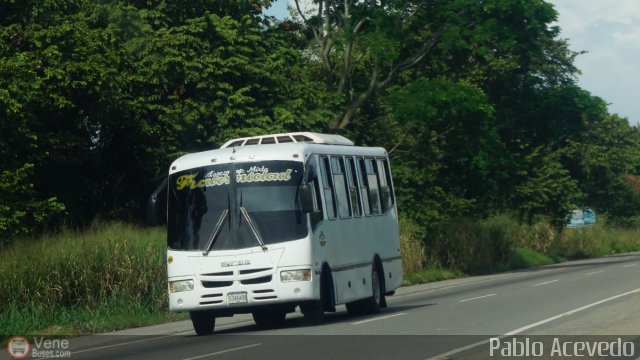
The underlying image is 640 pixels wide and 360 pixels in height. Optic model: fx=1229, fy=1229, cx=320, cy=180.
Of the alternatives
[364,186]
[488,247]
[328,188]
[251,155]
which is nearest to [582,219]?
[488,247]

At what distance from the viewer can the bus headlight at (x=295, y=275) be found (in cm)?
2002

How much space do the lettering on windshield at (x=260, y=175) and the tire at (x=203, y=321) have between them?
2343 millimetres

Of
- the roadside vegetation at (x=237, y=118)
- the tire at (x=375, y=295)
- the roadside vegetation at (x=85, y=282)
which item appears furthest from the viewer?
the roadside vegetation at (x=237, y=118)

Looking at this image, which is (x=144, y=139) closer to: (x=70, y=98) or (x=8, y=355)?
(x=70, y=98)

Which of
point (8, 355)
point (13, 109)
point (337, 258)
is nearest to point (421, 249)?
point (13, 109)

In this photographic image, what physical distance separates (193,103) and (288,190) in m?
16.5

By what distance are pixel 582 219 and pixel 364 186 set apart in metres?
48.8

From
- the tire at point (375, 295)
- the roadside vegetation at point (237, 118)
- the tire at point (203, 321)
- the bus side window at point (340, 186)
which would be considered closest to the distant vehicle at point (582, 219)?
the roadside vegetation at point (237, 118)

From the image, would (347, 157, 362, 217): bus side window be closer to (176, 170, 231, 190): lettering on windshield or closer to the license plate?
(176, 170, 231, 190): lettering on windshield

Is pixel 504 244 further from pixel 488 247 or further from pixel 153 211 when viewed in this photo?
pixel 153 211

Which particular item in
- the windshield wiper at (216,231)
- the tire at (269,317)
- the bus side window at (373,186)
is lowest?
the tire at (269,317)

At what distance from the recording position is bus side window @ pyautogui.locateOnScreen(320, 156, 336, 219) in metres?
21.9

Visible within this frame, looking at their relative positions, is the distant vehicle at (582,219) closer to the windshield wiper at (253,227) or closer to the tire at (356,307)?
the tire at (356,307)

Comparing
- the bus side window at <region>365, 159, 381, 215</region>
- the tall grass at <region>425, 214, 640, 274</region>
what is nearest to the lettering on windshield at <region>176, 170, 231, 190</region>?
the bus side window at <region>365, 159, 381, 215</region>
